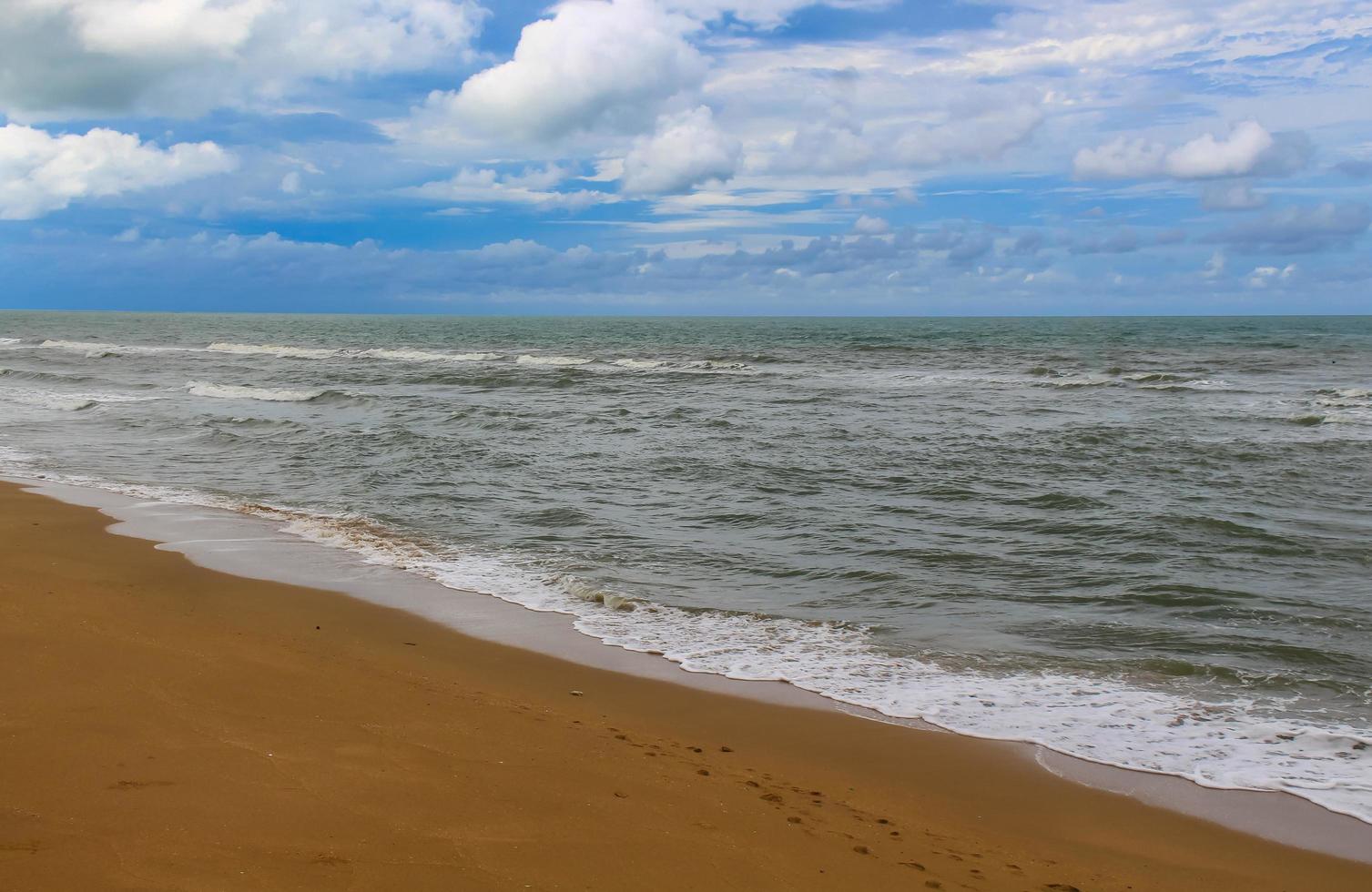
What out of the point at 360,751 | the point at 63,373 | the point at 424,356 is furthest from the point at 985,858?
the point at 424,356

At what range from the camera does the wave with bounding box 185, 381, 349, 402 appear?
25.7 meters

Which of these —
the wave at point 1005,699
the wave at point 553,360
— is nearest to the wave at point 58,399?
the wave at point 553,360

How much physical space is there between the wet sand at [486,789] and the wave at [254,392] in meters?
20.5

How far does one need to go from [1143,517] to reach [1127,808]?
7056 mm

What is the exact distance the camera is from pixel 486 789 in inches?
154

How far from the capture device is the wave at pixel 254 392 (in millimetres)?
25719

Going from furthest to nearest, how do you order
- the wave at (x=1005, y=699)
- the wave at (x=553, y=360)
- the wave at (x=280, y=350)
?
the wave at (x=280, y=350) < the wave at (x=553, y=360) < the wave at (x=1005, y=699)

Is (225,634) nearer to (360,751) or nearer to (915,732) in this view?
(360,751)

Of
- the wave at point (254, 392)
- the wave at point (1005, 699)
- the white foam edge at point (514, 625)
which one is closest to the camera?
the white foam edge at point (514, 625)

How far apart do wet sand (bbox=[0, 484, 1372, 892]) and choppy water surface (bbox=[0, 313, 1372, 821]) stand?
2.38ft

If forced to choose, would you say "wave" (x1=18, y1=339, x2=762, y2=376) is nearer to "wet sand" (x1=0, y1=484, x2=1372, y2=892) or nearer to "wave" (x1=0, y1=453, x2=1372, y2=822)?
"wave" (x1=0, y1=453, x2=1372, y2=822)

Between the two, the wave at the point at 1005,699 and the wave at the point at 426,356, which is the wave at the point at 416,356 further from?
the wave at the point at 1005,699

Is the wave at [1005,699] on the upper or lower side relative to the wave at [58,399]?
lower

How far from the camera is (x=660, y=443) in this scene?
17.0m
